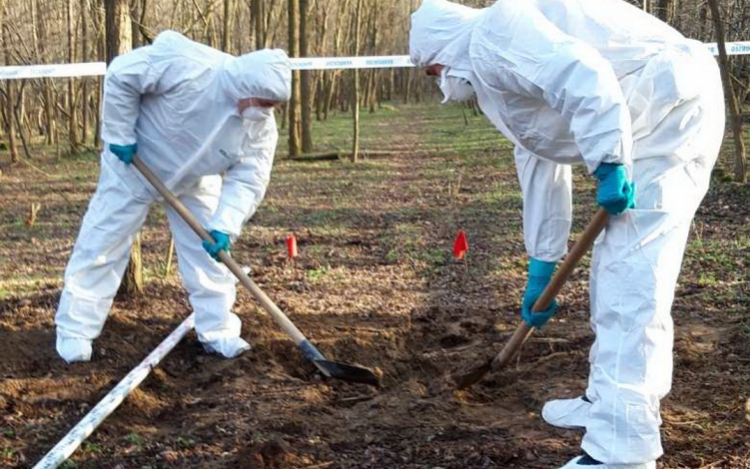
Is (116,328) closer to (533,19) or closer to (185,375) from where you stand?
(185,375)

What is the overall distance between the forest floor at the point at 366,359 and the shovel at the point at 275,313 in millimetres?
75

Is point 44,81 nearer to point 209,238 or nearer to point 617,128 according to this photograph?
point 209,238

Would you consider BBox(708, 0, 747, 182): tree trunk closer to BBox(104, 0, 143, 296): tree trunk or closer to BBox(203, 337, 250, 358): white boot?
BBox(104, 0, 143, 296): tree trunk

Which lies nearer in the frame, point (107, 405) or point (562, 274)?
point (562, 274)

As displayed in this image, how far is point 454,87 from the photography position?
339 centimetres

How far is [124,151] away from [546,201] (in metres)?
2.45

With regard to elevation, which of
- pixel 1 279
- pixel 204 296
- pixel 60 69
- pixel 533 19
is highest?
pixel 533 19

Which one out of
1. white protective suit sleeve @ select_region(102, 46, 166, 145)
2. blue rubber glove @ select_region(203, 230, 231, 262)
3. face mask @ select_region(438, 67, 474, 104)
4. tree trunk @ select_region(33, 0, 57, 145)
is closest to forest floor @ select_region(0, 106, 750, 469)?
blue rubber glove @ select_region(203, 230, 231, 262)

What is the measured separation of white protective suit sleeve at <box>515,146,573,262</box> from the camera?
372cm

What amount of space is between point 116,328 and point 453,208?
572cm

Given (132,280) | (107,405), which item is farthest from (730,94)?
(107,405)

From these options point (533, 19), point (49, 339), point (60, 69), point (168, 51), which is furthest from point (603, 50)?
point (60, 69)

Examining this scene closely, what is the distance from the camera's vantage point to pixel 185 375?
4934 mm

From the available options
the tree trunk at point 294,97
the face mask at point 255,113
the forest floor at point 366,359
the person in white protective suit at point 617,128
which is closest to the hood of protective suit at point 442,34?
the person in white protective suit at point 617,128
